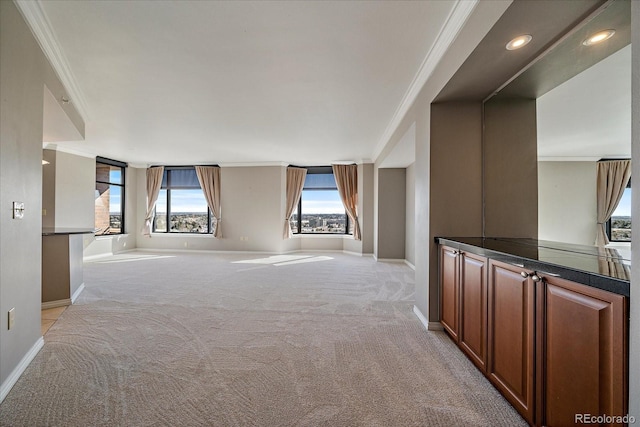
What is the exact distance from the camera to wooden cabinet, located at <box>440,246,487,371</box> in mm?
1905

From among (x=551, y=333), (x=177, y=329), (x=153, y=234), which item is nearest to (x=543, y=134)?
(x=551, y=333)

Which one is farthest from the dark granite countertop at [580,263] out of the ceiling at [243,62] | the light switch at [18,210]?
the light switch at [18,210]

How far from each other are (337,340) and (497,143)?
226cm

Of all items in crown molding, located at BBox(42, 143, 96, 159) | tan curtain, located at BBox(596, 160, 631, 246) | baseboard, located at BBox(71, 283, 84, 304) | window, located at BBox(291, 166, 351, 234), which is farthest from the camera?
window, located at BBox(291, 166, 351, 234)

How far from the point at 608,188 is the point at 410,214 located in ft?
16.0

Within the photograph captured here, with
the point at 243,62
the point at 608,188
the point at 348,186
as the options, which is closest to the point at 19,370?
the point at 243,62

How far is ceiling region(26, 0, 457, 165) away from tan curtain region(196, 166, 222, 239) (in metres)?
2.93

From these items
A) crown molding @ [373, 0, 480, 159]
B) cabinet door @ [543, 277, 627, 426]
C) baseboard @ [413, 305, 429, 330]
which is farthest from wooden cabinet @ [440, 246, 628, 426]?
crown molding @ [373, 0, 480, 159]

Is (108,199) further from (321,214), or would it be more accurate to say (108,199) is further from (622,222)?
(622,222)

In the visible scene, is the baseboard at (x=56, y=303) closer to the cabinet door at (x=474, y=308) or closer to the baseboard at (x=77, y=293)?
the baseboard at (x=77, y=293)

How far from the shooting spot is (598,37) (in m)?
1.52

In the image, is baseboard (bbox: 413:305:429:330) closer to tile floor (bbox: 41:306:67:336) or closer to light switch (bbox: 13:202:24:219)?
light switch (bbox: 13:202:24:219)

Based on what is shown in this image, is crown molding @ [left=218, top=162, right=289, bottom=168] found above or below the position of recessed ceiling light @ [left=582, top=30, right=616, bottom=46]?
above

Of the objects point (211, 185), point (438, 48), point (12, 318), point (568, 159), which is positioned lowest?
point (12, 318)
